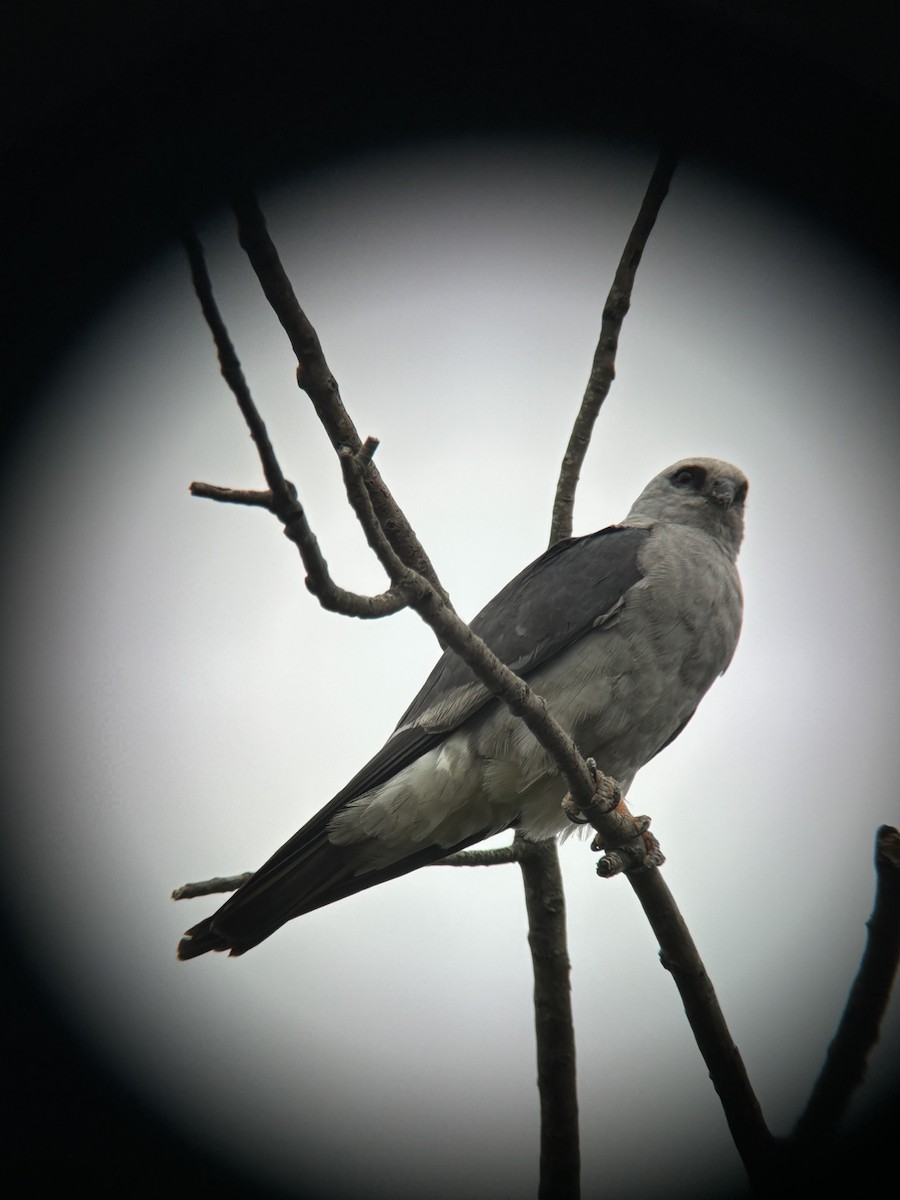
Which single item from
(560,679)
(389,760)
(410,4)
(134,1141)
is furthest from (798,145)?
(134,1141)

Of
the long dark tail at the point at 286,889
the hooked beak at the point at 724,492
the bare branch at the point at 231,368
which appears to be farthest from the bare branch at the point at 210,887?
the hooked beak at the point at 724,492

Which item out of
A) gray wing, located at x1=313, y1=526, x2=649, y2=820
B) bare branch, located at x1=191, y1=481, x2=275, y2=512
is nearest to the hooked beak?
gray wing, located at x1=313, y1=526, x2=649, y2=820

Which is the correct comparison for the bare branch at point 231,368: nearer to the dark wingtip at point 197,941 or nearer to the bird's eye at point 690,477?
the dark wingtip at point 197,941

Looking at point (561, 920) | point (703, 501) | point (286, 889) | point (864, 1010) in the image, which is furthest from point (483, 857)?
point (703, 501)

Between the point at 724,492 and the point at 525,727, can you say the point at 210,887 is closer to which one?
the point at 525,727

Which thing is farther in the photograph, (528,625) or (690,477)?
(690,477)

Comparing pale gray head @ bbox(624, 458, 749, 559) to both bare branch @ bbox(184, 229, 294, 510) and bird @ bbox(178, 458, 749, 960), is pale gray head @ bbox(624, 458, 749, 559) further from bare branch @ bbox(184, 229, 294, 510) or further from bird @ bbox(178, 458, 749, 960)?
bare branch @ bbox(184, 229, 294, 510)

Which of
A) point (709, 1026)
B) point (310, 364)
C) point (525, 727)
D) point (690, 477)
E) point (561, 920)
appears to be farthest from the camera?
point (690, 477)
